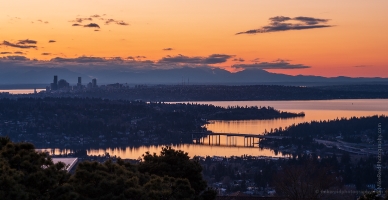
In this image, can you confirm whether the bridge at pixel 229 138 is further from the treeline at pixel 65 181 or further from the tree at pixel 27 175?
the tree at pixel 27 175

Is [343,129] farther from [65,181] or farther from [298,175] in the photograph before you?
[65,181]

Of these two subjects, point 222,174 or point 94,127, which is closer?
point 222,174

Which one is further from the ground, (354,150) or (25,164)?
(25,164)

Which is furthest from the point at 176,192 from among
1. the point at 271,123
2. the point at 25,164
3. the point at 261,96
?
the point at 261,96

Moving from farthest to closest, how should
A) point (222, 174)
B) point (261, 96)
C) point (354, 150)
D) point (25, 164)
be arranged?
point (261, 96) < point (354, 150) < point (222, 174) < point (25, 164)

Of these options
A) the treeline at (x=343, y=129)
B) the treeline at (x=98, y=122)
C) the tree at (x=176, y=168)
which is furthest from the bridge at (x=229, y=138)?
the tree at (x=176, y=168)

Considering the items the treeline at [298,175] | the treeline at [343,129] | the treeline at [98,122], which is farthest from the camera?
the treeline at [343,129]

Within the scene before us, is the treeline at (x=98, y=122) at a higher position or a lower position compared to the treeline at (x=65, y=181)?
lower

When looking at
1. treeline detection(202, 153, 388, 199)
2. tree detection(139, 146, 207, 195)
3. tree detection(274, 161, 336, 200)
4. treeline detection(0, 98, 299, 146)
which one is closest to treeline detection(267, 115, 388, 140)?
treeline detection(0, 98, 299, 146)

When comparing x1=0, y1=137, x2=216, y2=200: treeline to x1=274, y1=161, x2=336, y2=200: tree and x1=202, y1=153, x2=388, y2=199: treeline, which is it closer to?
x1=274, y1=161, x2=336, y2=200: tree

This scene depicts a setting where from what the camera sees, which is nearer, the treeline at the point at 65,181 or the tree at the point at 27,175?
the tree at the point at 27,175

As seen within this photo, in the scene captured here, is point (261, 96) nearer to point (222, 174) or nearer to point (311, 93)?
point (311, 93)
